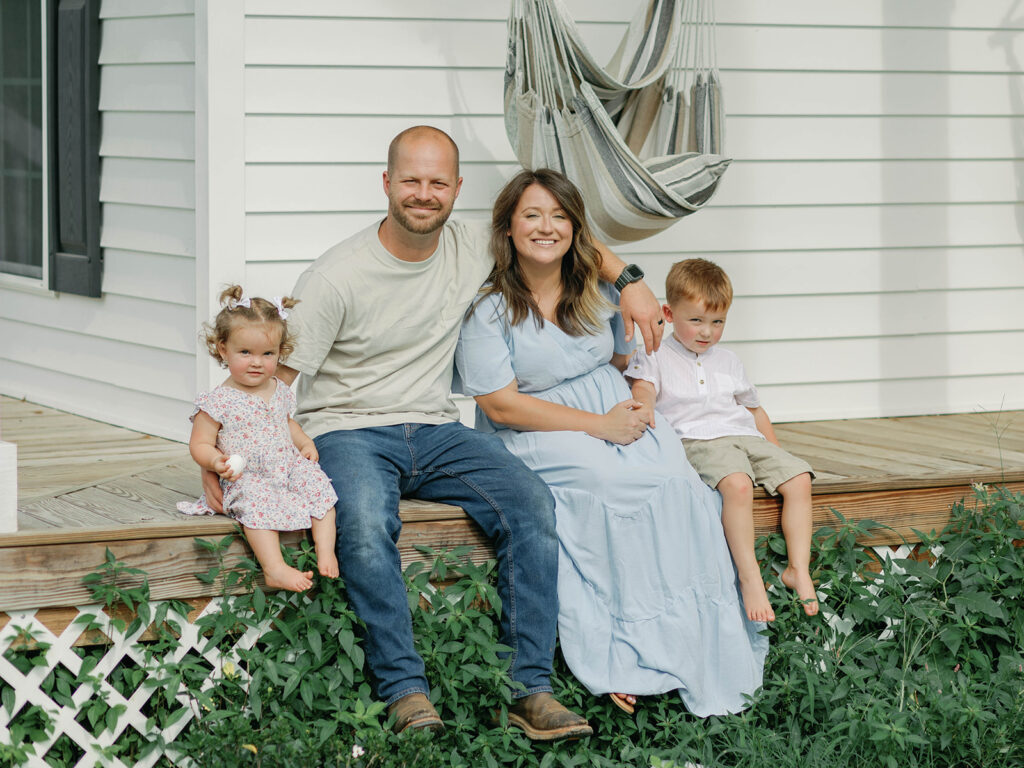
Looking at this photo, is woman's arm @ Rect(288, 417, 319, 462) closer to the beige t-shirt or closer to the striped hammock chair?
the beige t-shirt

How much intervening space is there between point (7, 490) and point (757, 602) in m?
1.81

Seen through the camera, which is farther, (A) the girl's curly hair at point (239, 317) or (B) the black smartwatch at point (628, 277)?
(B) the black smartwatch at point (628, 277)

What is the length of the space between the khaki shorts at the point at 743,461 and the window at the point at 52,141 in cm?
264

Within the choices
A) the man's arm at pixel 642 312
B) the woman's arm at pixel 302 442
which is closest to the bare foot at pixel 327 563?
the woman's arm at pixel 302 442

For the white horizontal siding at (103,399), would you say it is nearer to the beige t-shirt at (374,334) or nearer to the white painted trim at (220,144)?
the white painted trim at (220,144)

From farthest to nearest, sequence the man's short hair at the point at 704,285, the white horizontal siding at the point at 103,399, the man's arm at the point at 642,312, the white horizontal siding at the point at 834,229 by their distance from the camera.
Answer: the white horizontal siding at the point at 834,229
the white horizontal siding at the point at 103,399
the man's short hair at the point at 704,285
the man's arm at the point at 642,312

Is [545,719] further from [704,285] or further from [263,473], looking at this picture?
[704,285]

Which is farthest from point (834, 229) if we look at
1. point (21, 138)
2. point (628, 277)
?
point (21, 138)

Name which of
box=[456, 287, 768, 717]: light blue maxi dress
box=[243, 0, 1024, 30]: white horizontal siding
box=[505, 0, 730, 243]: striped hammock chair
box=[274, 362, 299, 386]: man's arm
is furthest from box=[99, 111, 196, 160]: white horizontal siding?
box=[456, 287, 768, 717]: light blue maxi dress

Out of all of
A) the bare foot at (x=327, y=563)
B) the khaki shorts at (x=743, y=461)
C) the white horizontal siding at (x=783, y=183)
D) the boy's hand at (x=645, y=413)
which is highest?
the white horizontal siding at (x=783, y=183)

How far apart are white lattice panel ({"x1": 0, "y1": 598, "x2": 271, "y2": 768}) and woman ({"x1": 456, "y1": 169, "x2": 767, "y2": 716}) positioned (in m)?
0.84

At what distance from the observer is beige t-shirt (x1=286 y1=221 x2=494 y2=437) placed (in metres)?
3.01

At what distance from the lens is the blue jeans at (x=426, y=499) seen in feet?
9.04

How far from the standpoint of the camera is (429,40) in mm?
4172
